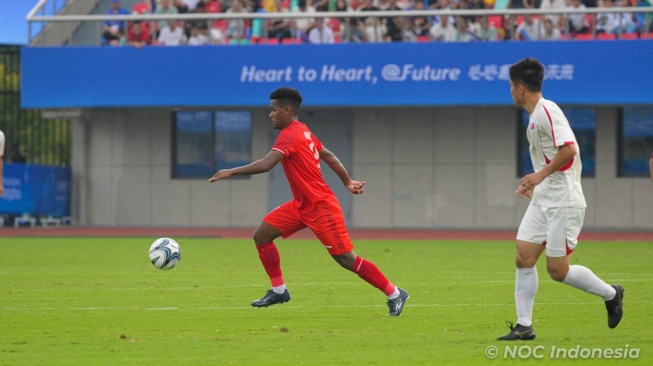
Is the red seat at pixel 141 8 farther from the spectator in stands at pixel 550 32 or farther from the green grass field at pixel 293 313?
the green grass field at pixel 293 313

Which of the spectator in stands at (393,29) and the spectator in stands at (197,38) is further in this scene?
the spectator in stands at (197,38)

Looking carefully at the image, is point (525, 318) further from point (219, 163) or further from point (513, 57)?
point (219, 163)

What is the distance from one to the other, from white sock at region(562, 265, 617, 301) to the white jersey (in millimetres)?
557

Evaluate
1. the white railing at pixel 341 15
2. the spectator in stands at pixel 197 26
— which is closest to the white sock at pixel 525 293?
the white railing at pixel 341 15

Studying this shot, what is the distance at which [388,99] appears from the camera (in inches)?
1190

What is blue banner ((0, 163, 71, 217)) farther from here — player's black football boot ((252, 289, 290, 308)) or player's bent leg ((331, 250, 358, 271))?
player's bent leg ((331, 250, 358, 271))

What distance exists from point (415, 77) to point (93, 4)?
10.2 metres

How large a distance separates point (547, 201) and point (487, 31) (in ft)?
68.3

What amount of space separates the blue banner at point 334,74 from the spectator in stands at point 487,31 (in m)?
0.22

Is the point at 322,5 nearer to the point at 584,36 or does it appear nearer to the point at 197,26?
the point at 197,26

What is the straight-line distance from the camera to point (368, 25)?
30094 mm

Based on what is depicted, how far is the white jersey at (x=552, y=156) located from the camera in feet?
30.2

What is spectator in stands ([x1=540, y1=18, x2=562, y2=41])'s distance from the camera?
2936 cm

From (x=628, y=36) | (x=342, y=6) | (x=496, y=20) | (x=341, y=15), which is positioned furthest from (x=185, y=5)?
(x=628, y=36)
